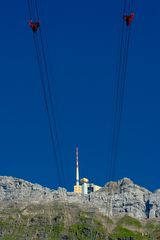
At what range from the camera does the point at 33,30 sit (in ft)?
120

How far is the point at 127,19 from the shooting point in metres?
37.4

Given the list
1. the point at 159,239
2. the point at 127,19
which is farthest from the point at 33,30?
the point at 159,239

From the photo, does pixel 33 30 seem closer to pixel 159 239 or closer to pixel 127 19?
pixel 127 19

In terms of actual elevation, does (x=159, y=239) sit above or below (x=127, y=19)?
above

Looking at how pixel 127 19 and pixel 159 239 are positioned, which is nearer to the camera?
pixel 127 19

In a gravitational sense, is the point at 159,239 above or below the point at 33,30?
above

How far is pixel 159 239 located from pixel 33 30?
71438mm

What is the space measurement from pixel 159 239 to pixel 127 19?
69.8 metres

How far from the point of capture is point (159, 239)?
101062 mm

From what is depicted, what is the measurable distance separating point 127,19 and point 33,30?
597 cm

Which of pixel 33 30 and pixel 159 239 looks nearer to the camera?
pixel 33 30
